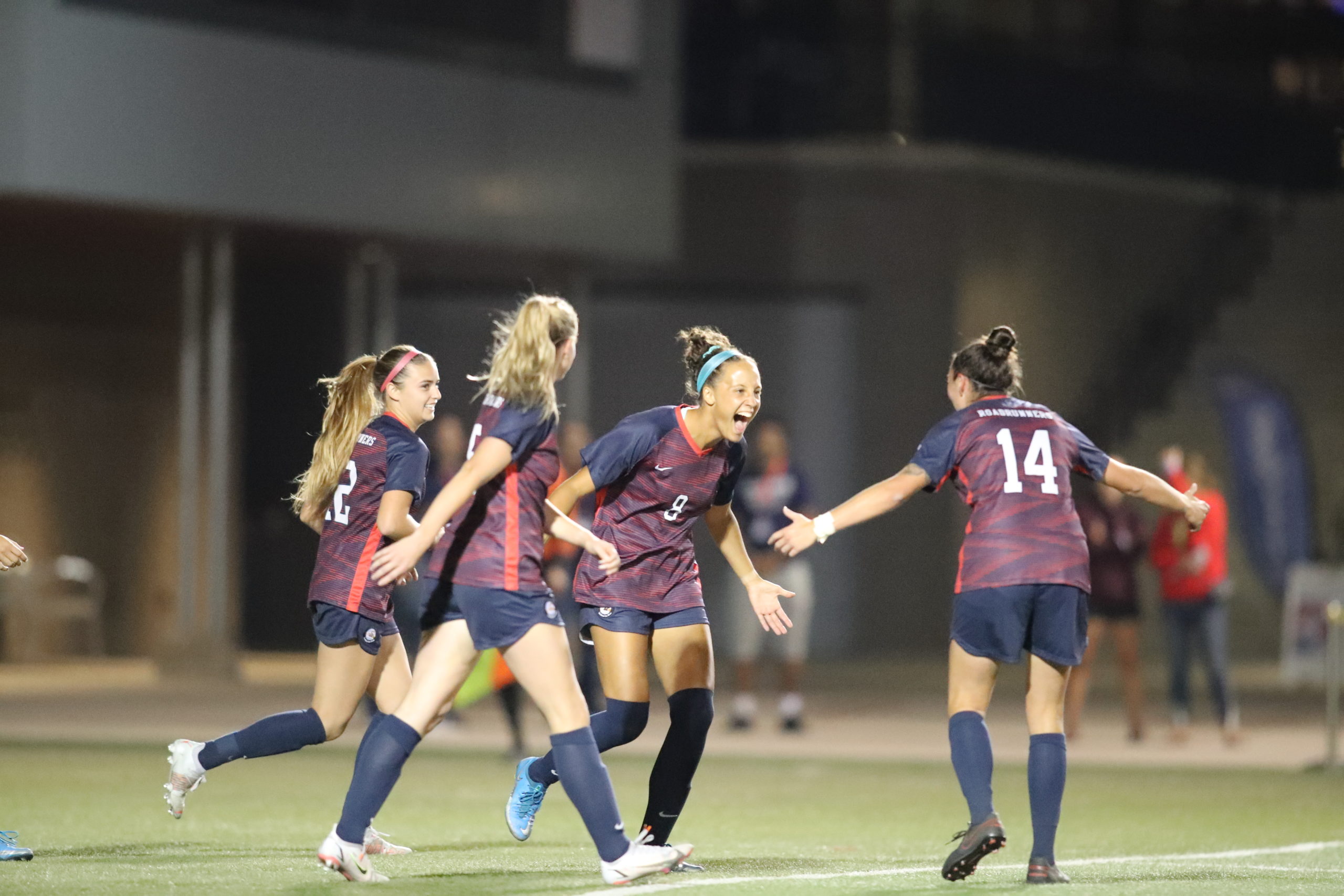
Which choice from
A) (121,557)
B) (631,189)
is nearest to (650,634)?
(631,189)

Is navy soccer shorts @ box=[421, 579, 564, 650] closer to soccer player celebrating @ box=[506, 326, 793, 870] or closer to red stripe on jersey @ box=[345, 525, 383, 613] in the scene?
soccer player celebrating @ box=[506, 326, 793, 870]

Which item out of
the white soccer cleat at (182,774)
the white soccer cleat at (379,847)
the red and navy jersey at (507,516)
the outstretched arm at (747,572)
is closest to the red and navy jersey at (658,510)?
the outstretched arm at (747,572)

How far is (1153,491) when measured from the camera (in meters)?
7.94

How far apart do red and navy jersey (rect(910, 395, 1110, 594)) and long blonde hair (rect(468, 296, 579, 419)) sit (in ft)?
4.78

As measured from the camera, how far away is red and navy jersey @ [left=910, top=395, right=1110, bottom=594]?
7559mm

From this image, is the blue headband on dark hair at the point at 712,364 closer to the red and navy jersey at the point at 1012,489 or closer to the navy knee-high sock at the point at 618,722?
the red and navy jersey at the point at 1012,489

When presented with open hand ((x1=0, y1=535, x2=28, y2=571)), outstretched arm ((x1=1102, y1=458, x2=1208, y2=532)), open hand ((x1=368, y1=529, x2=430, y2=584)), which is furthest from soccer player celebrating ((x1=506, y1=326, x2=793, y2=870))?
open hand ((x1=0, y1=535, x2=28, y2=571))

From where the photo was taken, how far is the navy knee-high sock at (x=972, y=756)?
24.6ft

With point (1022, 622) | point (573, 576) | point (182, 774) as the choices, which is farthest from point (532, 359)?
point (573, 576)

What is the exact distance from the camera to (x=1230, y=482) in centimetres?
2680

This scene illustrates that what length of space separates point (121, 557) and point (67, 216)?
194 inches

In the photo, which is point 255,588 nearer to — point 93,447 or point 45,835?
point 93,447

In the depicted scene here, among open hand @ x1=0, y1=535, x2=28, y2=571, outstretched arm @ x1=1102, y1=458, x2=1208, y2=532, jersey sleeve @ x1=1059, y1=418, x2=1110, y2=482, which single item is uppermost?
jersey sleeve @ x1=1059, y1=418, x2=1110, y2=482

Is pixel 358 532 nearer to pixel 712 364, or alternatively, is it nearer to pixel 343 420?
pixel 343 420
